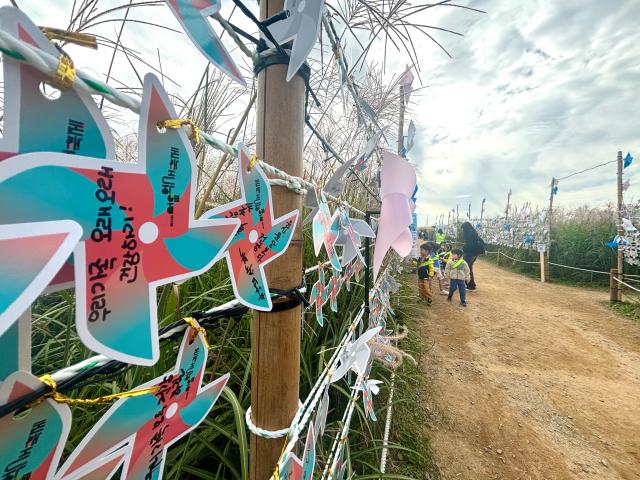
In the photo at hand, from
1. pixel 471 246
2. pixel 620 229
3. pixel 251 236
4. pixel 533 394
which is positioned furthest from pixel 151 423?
pixel 620 229

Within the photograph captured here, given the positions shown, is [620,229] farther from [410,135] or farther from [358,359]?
[358,359]

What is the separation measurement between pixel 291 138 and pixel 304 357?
34.7 inches

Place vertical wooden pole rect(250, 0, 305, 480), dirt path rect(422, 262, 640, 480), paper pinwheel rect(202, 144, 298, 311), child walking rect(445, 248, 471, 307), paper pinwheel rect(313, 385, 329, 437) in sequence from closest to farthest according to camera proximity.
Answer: paper pinwheel rect(202, 144, 298, 311), vertical wooden pole rect(250, 0, 305, 480), paper pinwheel rect(313, 385, 329, 437), dirt path rect(422, 262, 640, 480), child walking rect(445, 248, 471, 307)

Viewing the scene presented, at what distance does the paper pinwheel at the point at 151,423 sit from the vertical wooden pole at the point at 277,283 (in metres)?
0.12

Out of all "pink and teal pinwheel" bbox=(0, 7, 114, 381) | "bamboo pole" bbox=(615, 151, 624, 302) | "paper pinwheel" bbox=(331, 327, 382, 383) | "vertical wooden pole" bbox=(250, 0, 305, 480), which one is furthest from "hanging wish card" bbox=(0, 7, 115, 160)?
"bamboo pole" bbox=(615, 151, 624, 302)

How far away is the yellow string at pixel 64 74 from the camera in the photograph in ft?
0.52

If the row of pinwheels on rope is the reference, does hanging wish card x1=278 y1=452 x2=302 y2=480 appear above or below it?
below

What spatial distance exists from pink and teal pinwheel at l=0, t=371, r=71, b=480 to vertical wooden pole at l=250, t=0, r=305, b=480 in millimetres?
258

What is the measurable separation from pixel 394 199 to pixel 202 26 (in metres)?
0.49

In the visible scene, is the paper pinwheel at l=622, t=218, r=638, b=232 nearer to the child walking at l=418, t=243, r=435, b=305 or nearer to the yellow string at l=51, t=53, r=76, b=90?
the child walking at l=418, t=243, r=435, b=305

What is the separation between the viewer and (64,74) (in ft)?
0.53

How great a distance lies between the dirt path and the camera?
59.6 inches

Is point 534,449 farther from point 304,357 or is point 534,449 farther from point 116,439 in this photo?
point 116,439

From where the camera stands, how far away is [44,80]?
159 mm
